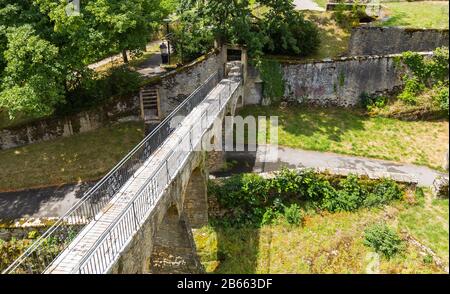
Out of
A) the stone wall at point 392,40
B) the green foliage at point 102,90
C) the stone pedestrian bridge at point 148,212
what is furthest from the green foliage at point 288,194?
the stone wall at point 392,40

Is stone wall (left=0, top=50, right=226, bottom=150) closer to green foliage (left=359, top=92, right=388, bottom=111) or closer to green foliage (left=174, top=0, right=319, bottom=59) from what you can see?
green foliage (left=174, top=0, right=319, bottom=59)

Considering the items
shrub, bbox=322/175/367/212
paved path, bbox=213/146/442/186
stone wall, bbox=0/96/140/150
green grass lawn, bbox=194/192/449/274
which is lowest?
green grass lawn, bbox=194/192/449/274

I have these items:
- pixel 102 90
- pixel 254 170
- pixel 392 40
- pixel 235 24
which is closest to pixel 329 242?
pixel 254 170

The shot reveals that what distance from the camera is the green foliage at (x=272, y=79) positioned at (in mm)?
24906

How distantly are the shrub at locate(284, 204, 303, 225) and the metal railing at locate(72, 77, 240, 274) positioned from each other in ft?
18.7

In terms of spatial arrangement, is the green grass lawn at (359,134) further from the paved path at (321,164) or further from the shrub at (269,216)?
the shrub at (269,216)

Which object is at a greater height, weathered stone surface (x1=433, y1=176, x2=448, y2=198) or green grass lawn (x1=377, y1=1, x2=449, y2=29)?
green grass lawn (x1=377, y1=1, x2=449, y2=29)

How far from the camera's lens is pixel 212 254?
17016mm

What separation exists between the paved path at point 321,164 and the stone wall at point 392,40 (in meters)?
9.96

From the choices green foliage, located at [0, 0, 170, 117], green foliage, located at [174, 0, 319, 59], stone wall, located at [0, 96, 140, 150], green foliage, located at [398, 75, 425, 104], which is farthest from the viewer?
green foliage, located at [398, 75, 425, 104]

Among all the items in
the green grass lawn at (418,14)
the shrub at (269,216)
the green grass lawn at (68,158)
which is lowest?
the shrub at (269,216)

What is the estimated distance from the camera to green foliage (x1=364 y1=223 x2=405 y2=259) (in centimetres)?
1620

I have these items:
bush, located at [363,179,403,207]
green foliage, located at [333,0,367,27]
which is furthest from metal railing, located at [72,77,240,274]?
green foliage, located at [333,0,367,27]
